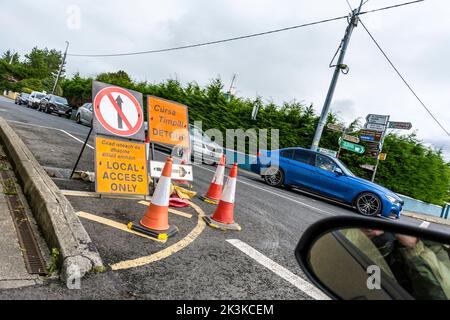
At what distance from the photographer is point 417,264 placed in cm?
105

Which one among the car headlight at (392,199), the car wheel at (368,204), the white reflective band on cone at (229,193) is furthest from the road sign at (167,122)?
the car headlight at (392,199)

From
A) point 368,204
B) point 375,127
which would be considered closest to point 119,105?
point 368,204

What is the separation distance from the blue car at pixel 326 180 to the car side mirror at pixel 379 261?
896 centimetres

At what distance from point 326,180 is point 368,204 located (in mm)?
1420

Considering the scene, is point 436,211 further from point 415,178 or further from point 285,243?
point 285,243

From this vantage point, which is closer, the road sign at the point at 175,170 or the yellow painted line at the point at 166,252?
the yellow painted line at the point at 166,252

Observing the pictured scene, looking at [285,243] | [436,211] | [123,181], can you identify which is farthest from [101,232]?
[436,211]

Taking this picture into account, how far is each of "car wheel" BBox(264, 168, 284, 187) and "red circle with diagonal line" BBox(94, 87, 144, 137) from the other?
688cm

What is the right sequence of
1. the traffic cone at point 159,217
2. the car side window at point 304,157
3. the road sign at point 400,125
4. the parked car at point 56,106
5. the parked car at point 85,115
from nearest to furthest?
1. the traffic cone at point 159,217
2. the car side window at point 304,157
3. the road sign at point 400,125
4. the parked car at point 85,115
5. the parked car at point 56,106

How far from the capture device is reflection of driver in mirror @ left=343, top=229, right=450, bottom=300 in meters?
0.99

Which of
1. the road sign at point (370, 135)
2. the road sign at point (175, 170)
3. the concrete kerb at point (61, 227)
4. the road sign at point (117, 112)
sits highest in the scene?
the road sign at point (370, 135)

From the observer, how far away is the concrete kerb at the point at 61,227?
2.52 m

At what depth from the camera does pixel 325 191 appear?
33.5 ft

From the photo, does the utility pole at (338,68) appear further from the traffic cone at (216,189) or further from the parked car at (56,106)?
the parked car at (56,106)
